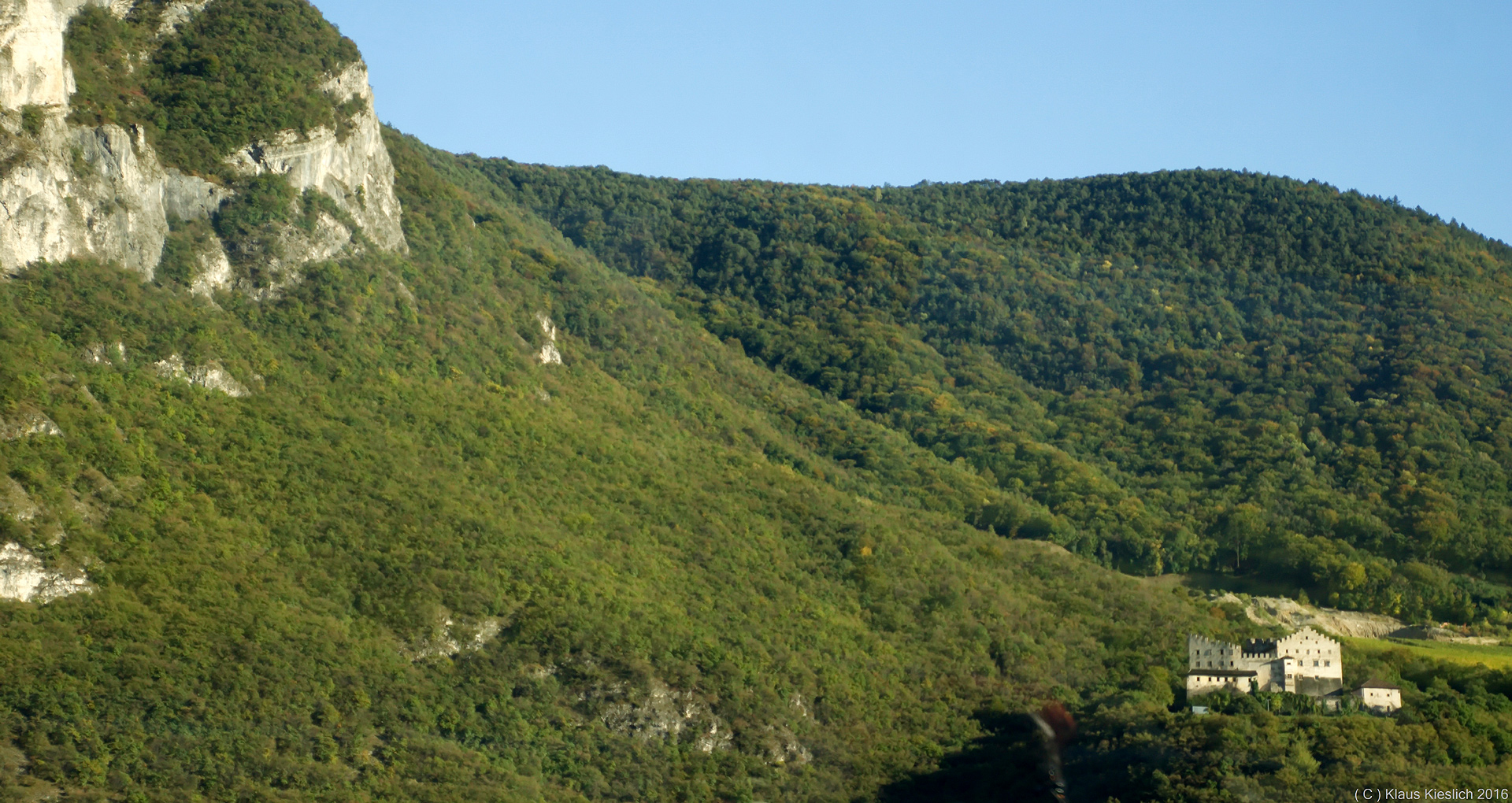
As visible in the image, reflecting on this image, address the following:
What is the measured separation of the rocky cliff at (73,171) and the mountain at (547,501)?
0.21m

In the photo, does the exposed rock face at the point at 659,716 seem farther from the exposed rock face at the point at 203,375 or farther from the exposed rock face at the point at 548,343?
the exposed rock face at the point at 548,343

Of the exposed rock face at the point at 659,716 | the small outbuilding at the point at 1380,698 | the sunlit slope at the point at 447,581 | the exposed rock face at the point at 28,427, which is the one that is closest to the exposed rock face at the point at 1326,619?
the sunlit slope at the point at 447,581

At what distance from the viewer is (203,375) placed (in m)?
77.9

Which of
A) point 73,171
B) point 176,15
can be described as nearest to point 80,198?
point 73,171

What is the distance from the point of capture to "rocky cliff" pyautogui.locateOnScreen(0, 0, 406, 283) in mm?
76125

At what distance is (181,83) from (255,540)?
3020cm

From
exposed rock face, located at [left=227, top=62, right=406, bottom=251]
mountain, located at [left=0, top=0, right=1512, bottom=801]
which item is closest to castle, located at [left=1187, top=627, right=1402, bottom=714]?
mountain, located at [left=0, top=0, right=1512, bottom=801]

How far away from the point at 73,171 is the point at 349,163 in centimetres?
2011

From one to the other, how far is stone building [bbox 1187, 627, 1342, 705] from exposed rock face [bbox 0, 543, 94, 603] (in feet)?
152

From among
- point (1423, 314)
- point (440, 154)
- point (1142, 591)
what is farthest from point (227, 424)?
point (1423, 314)

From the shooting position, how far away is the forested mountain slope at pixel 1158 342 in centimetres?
9875

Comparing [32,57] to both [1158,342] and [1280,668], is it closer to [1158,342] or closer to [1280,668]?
[1280,668]

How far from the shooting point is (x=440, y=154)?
433ft

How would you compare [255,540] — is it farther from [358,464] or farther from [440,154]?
[440,154]
